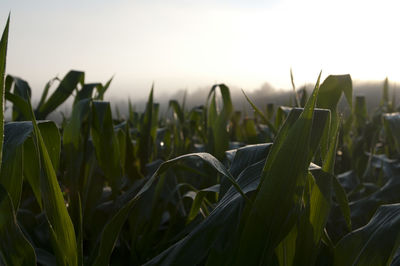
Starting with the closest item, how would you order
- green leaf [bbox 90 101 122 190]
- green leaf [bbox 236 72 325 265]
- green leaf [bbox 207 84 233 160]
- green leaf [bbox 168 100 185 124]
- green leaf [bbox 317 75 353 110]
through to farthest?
green leaf [bbox 236 72 325 265]
green leaf [bbox 317 75 353 110]
green leaf [bbox 90 101 122 190]
green leaf [bbox 207 84 233 160]
green leaf [bbox 168 100 185 124]

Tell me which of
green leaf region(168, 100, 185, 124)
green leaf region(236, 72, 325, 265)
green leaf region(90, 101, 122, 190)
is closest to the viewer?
green leaf region(236, 72, 325, 265)

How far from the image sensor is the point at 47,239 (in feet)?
2.71

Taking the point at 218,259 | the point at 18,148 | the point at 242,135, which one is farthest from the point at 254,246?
the point at 242,135

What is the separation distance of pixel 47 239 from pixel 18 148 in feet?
1.25

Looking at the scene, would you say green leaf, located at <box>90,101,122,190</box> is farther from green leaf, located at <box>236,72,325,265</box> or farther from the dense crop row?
green leaf, located at <box>236,72,325,265</box>

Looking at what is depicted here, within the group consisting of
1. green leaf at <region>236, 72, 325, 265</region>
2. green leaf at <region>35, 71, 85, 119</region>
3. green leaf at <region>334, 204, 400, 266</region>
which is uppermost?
green leaf at <region>35, 71, 85, 119</region>

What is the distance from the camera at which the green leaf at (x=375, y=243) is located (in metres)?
0.44

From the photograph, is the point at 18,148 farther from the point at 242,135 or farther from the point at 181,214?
the point at 242,135

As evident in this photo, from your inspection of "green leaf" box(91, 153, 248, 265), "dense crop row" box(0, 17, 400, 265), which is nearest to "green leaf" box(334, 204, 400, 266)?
"dense crop row" box(0, 17, 400, 265)

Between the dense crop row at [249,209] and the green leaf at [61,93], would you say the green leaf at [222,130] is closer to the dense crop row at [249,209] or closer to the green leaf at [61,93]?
the dense crop row at [249,209]

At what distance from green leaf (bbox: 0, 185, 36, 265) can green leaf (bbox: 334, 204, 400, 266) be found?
35cm

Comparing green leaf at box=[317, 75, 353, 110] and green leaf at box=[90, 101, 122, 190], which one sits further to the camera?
green leaf at box=[90, 101, 122, 190]

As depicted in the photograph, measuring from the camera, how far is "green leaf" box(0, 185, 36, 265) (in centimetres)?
41

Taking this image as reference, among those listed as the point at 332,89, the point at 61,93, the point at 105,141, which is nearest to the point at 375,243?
the point at 332,89
